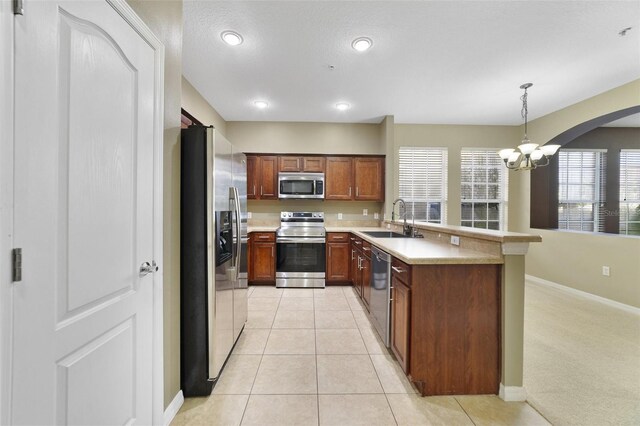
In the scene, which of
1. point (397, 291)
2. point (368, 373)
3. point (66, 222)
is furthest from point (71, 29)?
point (368, 373)

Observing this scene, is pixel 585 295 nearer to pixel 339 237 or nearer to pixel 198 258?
pixel 339 237

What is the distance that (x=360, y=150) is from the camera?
15.7 feet

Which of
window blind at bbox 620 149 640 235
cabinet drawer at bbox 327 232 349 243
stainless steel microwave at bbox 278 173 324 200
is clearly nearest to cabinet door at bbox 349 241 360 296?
cabinet drawer at bbox 327 232 349 243

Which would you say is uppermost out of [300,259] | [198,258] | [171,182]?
[171,182]

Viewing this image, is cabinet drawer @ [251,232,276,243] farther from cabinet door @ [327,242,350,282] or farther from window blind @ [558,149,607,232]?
window blind @ [558,149,607,232]

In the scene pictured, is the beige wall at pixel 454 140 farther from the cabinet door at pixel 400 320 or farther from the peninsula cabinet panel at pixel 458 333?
A: the peninsula cabinet panel at pixel 458 333

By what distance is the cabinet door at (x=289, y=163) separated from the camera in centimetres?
457

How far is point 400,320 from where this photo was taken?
195 centimetres

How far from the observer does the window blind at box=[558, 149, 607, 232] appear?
14.6 ft

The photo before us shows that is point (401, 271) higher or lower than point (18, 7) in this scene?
lower

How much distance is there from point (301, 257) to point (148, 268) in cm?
293

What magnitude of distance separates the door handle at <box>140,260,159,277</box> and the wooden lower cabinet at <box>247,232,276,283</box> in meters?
2.79

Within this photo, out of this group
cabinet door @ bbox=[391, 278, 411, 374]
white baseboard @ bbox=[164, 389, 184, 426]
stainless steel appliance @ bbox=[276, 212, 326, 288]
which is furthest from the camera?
stainless steel appliance @ bbox=[276, 212, 326, 288]

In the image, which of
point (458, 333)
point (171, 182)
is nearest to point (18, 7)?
point (171, 182)
